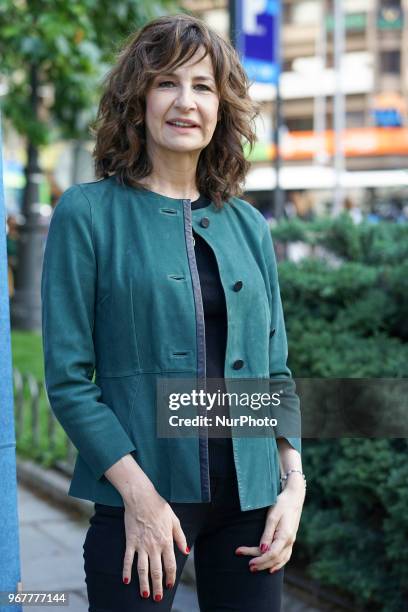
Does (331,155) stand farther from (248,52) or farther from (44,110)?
(248,52)

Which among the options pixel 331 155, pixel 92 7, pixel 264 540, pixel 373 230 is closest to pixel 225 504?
pixel 264 540

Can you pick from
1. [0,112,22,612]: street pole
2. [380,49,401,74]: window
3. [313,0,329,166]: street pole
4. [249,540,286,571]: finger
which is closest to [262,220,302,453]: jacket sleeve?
[249,540,286,571]: finger

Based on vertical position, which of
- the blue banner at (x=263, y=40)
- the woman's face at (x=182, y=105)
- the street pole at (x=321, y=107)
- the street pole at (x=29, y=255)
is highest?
the street pole at (x=321, y=107)

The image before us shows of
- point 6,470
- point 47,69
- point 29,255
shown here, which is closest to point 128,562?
point 6,470

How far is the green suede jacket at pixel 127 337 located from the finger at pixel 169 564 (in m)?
0.10

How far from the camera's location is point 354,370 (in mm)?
3766

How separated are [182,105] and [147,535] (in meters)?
0.86

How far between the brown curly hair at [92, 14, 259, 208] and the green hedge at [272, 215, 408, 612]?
5.22 feet

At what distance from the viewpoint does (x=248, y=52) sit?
23.0ft

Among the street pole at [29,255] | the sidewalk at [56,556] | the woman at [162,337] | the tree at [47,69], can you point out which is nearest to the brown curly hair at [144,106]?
the woman at [162,337]

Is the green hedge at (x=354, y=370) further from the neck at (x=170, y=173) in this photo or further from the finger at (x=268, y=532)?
the neck at (x=170, y=173)

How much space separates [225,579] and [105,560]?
0.28m

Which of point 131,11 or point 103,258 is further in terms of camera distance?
point 131,11

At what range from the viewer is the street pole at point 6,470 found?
2020 millimetres
